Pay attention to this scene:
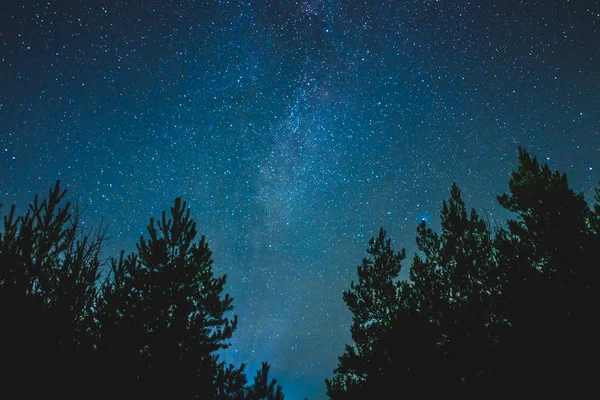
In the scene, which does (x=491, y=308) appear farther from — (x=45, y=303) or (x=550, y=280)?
(x=45, y=303)

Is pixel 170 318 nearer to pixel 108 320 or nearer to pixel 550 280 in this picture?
pixel 108 320

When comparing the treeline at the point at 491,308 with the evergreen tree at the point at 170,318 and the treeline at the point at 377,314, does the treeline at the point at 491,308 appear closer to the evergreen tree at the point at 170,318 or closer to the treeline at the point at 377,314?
the treeline at the point at 377,314

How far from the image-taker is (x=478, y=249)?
43.6ft

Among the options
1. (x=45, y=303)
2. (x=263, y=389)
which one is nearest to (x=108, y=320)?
(x=45, y=303)

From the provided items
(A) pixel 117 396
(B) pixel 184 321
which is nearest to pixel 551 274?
(B) pixel 184 321

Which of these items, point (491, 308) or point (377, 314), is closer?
point (491, 308)

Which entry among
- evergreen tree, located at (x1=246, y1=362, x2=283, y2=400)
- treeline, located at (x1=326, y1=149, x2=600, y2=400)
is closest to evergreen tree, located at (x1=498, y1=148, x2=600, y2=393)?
treeline, located at (x1=326, y1=149, x2=600, y2=400)

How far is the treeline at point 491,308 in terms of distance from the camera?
8914mm

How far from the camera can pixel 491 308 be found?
1188 cm

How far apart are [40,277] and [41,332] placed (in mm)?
1178

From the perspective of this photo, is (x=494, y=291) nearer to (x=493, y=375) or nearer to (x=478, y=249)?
(x=478, y=249)

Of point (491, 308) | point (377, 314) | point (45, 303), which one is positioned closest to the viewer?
point (45, 303)

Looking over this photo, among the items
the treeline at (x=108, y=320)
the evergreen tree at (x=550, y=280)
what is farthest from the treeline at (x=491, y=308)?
the treeline at (x=108, y=320)

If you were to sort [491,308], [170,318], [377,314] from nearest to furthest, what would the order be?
[170,318] → [491,308] → [377,314]
